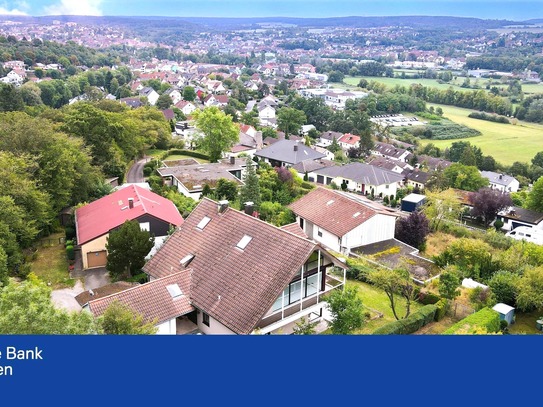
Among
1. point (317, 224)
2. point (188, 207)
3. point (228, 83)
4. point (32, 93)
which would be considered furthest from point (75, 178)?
point (228, 83)

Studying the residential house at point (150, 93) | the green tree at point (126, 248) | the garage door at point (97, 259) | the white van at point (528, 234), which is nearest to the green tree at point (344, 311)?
the green tree at point (126, 248)

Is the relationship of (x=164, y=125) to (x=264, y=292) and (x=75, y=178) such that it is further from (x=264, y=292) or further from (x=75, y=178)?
(x=264, y=292)

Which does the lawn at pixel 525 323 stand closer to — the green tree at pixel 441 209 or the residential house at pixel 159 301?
the residential house at pixel 159 301

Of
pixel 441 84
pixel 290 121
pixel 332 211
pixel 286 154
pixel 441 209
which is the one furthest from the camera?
pixel 441 84

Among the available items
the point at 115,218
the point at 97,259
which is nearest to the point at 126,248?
the point at 97,259

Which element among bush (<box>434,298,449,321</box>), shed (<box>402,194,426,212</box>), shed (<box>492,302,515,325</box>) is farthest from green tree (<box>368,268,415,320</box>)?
shed (<box>402,194,426,212</box>)

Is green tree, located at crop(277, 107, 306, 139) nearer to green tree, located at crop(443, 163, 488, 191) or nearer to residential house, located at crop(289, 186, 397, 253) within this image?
green tree, located at crop(443, 163, 488, 191)

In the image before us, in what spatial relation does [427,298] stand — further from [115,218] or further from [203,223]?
[115,218]

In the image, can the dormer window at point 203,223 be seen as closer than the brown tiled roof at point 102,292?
No
